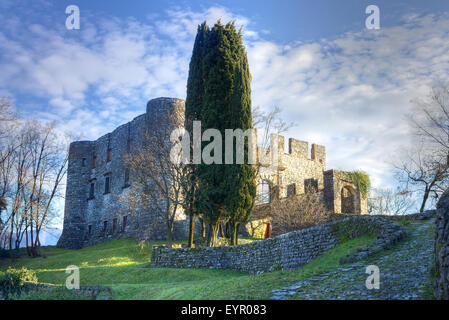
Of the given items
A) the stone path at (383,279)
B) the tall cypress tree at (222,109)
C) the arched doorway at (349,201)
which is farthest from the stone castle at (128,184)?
the stone path at (383,279)

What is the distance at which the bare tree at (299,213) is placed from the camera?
76.9 ft

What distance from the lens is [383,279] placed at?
881cm

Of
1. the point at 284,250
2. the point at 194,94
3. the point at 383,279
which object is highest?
the point at 194,94

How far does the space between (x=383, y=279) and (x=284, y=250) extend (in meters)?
6.63

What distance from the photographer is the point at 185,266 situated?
1941cm

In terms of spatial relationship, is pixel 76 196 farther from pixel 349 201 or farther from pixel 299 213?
pixel 349 201

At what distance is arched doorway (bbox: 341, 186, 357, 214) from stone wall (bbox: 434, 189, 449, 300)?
20.0 m

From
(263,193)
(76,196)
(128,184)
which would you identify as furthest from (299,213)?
(76,196)

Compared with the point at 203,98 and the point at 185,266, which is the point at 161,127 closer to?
the point at 203,98

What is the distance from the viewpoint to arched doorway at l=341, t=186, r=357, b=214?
89.8ft

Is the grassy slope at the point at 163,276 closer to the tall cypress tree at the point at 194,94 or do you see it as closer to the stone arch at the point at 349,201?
the tall cypress tree at the point at 194,94

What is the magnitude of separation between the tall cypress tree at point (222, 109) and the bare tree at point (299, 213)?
3.67m

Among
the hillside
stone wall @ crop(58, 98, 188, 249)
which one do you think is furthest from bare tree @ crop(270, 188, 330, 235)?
the hillside

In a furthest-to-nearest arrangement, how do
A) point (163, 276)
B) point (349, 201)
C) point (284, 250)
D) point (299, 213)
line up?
point (349, 201) → point (299, 213) → point (163, 276) → point (284, 250)
